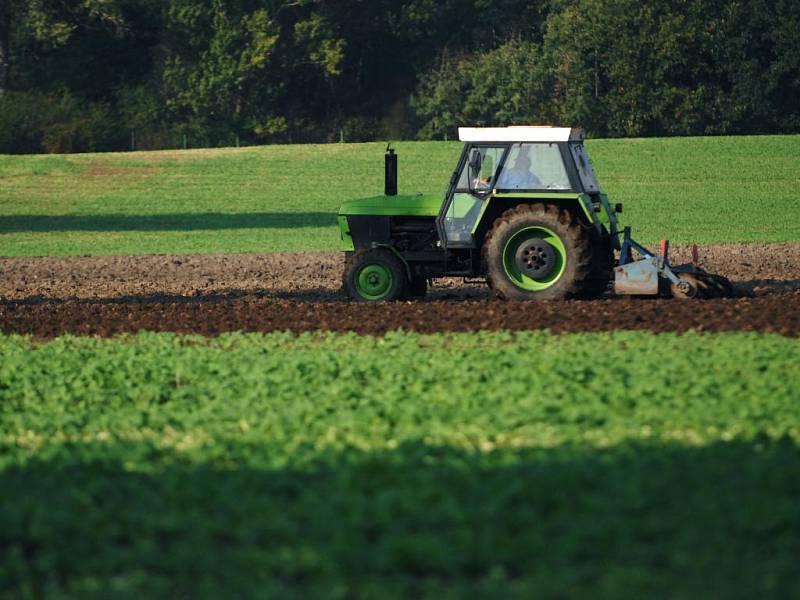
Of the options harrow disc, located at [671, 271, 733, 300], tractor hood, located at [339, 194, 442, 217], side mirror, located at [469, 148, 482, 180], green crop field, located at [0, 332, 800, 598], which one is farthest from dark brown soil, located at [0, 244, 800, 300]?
green crop field, located at [0, 332, 800, 598]

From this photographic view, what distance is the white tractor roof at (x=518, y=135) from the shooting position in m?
15.8

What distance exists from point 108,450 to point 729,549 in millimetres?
3866

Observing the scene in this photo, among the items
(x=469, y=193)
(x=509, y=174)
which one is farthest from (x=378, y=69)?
(x=509, y=174)

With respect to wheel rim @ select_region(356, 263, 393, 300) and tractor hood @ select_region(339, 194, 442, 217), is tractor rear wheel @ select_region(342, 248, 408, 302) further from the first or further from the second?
tractor hood @ select_region(339, 194, 442, 217)

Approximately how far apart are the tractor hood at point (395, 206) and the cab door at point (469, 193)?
47 centimetres

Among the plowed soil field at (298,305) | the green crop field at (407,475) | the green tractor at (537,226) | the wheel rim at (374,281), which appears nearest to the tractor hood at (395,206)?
the green tractor at (537,226)

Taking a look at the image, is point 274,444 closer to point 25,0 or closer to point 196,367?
point 196,367

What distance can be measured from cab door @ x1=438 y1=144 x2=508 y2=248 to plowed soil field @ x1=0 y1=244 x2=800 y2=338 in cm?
82

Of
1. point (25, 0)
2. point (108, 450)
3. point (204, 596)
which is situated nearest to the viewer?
point (204, 596)

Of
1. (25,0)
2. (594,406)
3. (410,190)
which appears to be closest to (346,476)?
(594,406)

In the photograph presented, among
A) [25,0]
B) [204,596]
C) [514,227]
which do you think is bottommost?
[204,596]

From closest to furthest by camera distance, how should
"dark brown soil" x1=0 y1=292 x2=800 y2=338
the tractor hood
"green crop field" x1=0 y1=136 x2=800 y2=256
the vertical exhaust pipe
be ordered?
"dark brown soil" x1=0 y1=292 x2=800 y2=338
the vertical exhaust pipe
the tractor hood
"green crop field" x1=0 y1=136 x2=800 y2=256

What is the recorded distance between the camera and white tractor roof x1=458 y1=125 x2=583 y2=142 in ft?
51.7

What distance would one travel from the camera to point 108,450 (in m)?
8.26
